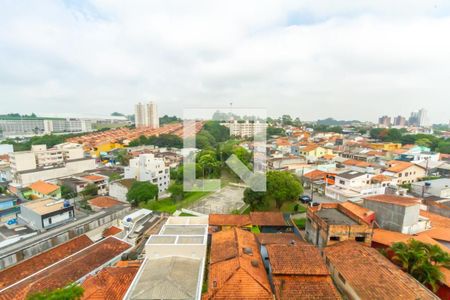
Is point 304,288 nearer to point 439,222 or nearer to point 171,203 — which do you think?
point 439,222

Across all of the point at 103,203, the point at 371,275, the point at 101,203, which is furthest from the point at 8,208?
the point at 371,275

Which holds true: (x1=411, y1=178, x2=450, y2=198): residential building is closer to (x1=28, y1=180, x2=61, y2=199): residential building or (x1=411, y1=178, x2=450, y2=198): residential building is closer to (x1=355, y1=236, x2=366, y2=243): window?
(x1=355, y1=236, x2=366, y2=243): window

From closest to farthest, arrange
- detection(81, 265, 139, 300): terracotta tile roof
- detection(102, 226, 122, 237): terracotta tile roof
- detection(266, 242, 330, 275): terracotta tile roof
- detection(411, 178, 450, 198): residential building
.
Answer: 1. detection(266, 242, 330, 275): terracotta tile roof
2. detection(81, 265, 139, 300): terracotta tile roof
3. detection(102, 226, 122, 237): terracotta tile roof
4. detection(411, 178, 450, 198): residential building

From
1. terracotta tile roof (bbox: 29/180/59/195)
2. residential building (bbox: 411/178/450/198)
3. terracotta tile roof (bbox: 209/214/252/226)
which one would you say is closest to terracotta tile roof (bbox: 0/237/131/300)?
terracotta tile roof (bbox: 209/214/252/226)

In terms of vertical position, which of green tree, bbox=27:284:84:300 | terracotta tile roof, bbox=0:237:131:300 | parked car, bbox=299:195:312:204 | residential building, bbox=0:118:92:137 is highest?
residential building, bbox=0:118:92:137

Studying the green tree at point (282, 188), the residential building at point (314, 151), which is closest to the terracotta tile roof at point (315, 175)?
the green tree at point (282, 188)

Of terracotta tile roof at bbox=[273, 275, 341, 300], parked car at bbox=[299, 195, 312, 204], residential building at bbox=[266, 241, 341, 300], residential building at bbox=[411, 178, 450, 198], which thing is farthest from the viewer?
parked car at bbox=[299, 195, 312, 204]

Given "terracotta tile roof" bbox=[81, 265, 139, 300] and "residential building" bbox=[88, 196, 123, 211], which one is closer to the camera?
"terracotta tile roof" bbox=[81, 265, 139, 300]
